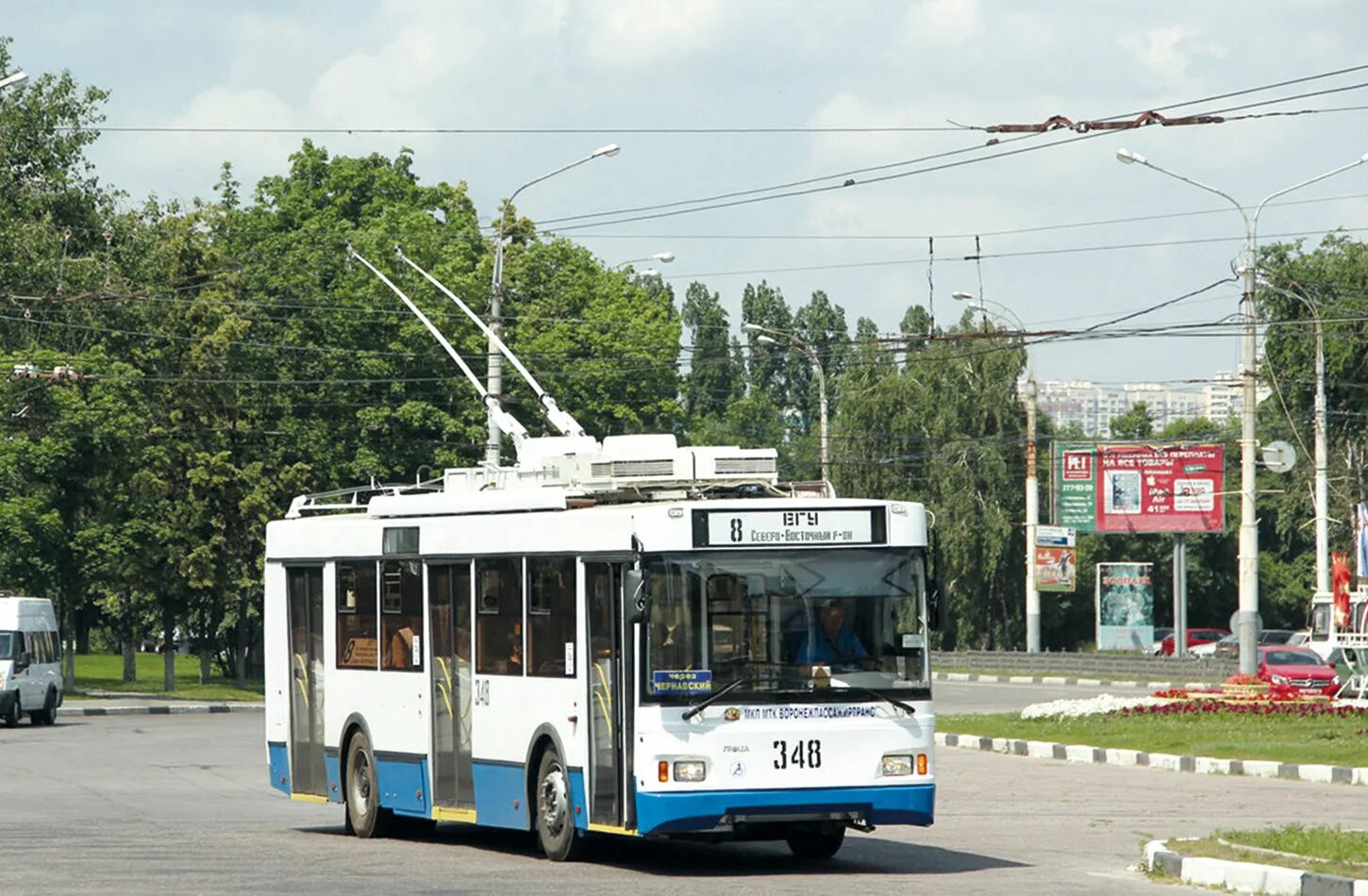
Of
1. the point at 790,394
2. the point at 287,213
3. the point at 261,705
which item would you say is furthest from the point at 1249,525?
the point at 790,394

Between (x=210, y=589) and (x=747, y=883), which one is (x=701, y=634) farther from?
(x=210, y=589)

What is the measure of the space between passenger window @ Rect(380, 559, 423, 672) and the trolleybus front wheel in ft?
6.82

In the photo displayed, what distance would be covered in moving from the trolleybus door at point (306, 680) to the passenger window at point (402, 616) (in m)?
1.30

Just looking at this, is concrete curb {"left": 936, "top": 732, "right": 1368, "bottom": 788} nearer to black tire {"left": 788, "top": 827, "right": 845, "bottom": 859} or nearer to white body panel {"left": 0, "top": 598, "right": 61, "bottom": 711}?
black tire {"left": 788, "top": 827, "right": 845, "bottom": 859}

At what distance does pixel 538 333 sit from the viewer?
64.0 metres

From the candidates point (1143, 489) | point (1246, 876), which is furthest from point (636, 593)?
point (1143, 489)

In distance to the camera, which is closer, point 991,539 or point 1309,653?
point 1309,653

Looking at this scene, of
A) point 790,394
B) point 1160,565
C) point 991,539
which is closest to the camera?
point 991,539

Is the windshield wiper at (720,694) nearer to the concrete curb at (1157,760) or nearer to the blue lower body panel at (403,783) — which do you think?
the blue lower body panel at (403,783)

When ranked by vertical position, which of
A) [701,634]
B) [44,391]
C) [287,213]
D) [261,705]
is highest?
[287,213]

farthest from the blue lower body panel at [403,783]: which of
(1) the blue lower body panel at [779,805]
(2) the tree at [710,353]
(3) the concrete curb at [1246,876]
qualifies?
(2) the tree at [710,353]

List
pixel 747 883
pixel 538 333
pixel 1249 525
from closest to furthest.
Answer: pixel 747 883 → pixel 1249 525 → pixel 538 333

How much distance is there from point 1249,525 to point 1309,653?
9.55 m

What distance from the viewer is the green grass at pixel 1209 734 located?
86.4 feet
